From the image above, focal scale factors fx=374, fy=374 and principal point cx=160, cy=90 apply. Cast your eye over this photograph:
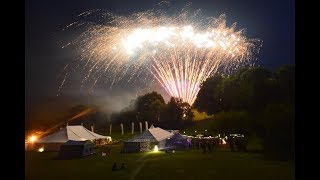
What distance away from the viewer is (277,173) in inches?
668

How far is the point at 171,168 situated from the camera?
18.1 m

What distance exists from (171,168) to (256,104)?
8.96m

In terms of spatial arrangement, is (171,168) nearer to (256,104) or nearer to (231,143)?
(231,143)

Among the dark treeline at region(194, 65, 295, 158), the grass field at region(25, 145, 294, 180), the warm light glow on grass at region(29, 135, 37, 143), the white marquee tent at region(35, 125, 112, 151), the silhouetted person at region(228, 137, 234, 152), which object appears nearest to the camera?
the grass field at region(25, 145, 294, 180)

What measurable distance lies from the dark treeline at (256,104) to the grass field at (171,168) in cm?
145

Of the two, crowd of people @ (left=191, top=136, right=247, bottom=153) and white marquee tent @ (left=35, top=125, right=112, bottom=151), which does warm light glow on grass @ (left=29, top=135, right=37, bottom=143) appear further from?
crowd of people @ (left=191, top=136, right=247, bottom=153)

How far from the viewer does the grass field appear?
16.5 m

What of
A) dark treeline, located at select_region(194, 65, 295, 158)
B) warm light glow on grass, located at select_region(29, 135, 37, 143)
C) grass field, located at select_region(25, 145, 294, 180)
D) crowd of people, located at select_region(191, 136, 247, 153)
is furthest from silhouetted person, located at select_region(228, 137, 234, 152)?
warm light glow on grass, located at select_region(29, 135, 37, 143)

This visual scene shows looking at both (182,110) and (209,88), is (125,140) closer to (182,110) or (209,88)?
(182,110)

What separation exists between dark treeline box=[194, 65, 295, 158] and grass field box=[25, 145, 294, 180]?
4.75 ft

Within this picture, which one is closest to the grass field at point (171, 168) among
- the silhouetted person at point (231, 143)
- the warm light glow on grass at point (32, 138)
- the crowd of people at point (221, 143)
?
the crowd of people at point (221, 143)

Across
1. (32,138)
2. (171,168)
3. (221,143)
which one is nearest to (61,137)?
(32,138)

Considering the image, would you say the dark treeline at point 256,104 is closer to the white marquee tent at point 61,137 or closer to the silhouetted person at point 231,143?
the silhouetted person at point 231,143
